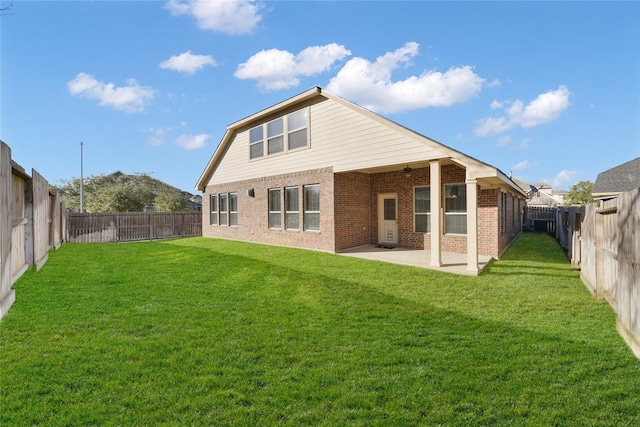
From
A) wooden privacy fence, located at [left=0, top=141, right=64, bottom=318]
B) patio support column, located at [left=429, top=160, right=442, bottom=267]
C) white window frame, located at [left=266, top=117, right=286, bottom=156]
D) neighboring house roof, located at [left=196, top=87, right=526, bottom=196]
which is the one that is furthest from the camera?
white window frame, located at [left=266, top=117, right=286, bottom=156]

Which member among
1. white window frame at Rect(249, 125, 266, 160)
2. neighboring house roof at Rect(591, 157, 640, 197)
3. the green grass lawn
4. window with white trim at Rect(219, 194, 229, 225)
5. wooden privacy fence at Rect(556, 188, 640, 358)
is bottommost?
the green grass lawn

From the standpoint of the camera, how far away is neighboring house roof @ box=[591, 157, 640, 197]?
13.8 m

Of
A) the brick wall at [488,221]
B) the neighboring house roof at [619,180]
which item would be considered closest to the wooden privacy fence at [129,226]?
the brick wall at [488,221]

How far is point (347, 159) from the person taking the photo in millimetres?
10844

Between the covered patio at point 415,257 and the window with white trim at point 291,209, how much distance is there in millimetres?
2618

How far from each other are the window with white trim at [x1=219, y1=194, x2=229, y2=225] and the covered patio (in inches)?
333

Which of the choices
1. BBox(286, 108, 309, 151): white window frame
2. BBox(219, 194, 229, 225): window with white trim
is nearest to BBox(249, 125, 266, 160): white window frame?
BBox(286, 108, 309, 151): white window frame

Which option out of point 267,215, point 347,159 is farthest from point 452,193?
point 267,215

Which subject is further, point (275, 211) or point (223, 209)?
point (223, 209)

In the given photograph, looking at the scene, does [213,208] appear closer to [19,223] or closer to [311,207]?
[311,207]

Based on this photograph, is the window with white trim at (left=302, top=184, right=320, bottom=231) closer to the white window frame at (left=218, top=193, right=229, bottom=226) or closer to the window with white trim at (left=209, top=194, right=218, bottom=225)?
the white window frame at (left=218, top=193, right=229, bottom=226)

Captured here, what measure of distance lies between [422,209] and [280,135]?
667cm

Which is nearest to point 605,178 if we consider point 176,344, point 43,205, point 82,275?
point 176,344

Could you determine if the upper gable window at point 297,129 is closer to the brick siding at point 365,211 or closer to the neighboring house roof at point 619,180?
the brick siding at point 365,211
